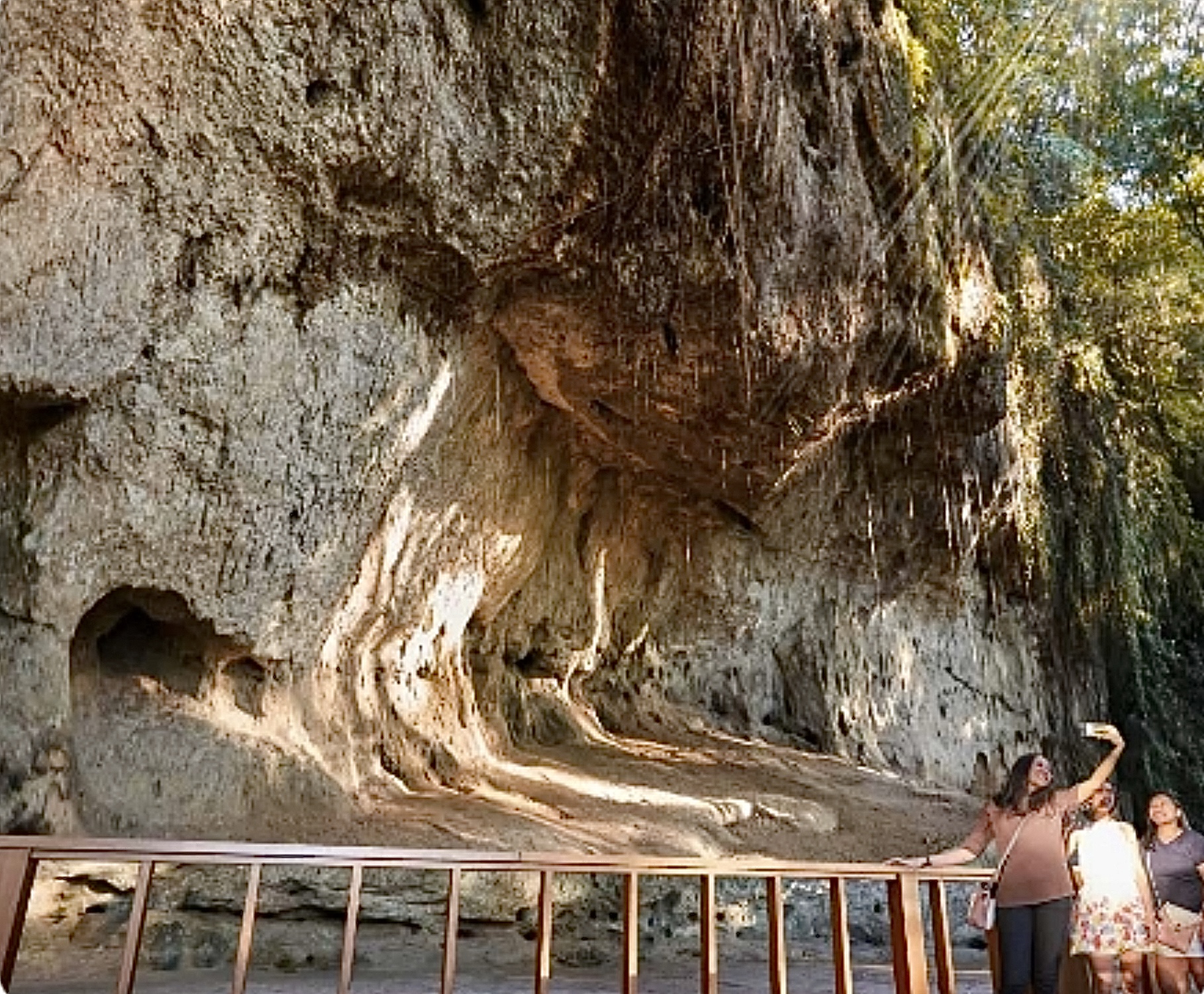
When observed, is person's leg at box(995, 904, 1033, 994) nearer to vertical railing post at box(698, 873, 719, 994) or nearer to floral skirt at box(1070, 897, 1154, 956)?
floral skirt at box(1070, 897, 1154, 956)

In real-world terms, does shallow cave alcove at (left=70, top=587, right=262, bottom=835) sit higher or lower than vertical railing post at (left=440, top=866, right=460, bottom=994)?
higher

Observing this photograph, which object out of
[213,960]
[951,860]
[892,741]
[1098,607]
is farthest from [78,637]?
[1098,607]

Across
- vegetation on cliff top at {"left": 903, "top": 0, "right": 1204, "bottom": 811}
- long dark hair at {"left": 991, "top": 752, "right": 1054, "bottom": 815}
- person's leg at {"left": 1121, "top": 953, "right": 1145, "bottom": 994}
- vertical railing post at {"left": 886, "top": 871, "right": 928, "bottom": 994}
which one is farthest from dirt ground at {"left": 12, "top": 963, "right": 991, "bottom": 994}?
vegetation on cliff top at {"left": 903, "top": 0, "right": 1204, "bottom": 811}

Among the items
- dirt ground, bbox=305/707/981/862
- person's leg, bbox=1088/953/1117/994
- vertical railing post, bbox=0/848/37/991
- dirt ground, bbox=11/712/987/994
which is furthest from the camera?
dirt ground, bbox=305/707/981/862

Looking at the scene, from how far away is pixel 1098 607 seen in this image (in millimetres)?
14617

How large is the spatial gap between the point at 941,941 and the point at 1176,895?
112 cm

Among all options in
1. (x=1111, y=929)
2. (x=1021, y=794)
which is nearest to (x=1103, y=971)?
(x=1111, y=929)

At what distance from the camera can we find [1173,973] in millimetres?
3766

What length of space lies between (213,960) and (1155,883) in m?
4.11

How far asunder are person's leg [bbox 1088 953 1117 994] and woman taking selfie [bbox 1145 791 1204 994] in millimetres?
178

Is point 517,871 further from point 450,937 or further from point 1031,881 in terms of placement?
point 1031,881

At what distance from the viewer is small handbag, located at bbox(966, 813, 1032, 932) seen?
345 cm

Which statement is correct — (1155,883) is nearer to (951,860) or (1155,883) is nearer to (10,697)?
(951,860)

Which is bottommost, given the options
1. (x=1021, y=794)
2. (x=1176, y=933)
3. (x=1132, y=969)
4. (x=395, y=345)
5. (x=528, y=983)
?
(x=528, y=983)
